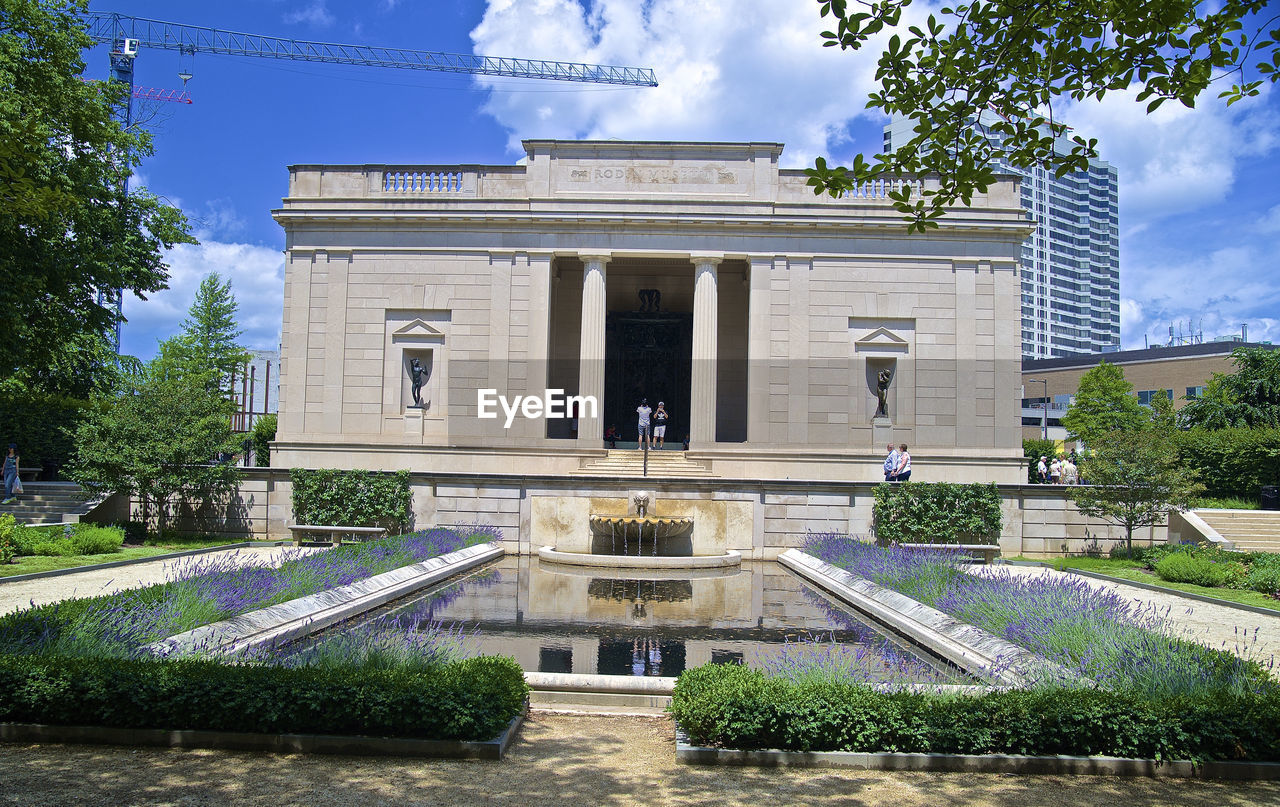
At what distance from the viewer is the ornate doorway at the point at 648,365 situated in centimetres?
3797

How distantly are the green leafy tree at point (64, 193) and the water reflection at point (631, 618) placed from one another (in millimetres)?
13137

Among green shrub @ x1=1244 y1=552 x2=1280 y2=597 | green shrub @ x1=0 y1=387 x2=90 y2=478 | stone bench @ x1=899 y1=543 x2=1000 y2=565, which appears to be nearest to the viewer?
green shrub @ x1=1244 y1=552 x2=1280 y2=597

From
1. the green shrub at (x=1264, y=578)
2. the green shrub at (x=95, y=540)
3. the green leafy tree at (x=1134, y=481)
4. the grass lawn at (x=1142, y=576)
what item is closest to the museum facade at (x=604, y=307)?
the green leafy tree at (x=1134, y=481)

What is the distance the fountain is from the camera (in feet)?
61.7

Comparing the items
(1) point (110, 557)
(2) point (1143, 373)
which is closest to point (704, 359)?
(1) point (110, 557)

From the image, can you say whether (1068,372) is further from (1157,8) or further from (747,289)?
(1157,8)

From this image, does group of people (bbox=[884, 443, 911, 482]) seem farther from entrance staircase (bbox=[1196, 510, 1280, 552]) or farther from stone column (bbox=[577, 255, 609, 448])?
A: stone column (bbox=[577, 255, 609, 448])

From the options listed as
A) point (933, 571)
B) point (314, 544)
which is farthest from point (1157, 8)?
point (314, 544)

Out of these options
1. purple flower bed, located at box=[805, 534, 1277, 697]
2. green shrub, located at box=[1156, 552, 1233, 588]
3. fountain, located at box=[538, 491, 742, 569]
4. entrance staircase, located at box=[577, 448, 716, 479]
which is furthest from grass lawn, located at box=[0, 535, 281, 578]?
green shrub, located at box=[1156, 552, 1233, 588]

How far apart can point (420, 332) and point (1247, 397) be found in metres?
42.0

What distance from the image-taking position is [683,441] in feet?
119

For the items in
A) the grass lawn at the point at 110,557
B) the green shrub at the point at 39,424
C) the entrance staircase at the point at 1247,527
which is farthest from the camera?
the green shrub at the point at 39,424

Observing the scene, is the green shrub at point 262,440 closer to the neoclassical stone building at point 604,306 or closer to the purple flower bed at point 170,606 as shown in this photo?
the neoclassical stone building at point 604,306

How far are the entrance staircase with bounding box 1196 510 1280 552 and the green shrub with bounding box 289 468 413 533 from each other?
72.7 ft
